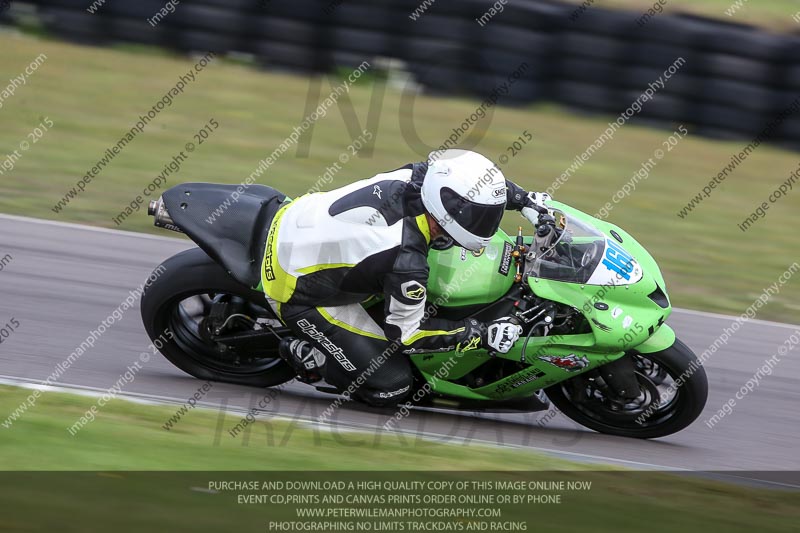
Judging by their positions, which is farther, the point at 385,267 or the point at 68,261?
the point at 68,261

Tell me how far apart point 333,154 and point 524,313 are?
6457mm

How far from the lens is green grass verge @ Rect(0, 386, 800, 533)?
4.34 m

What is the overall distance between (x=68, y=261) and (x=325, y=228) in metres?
3.51

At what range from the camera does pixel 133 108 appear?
12727 mm

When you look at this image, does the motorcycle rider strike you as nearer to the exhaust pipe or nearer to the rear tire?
the rear tire

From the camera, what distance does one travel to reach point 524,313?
5.88 metres

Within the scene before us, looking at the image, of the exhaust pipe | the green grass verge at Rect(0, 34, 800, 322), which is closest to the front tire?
the exhaust pipe

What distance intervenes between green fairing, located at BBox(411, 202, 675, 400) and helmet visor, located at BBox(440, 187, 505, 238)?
0.48 metres

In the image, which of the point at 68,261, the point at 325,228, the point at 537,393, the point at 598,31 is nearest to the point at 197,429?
the point at 325,228

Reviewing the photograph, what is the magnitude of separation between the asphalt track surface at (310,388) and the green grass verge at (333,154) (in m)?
0.81

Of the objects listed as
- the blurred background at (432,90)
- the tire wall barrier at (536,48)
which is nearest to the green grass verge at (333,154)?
the blurred background at (432,90)

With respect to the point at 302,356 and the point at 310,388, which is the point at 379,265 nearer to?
the point at 302,356
